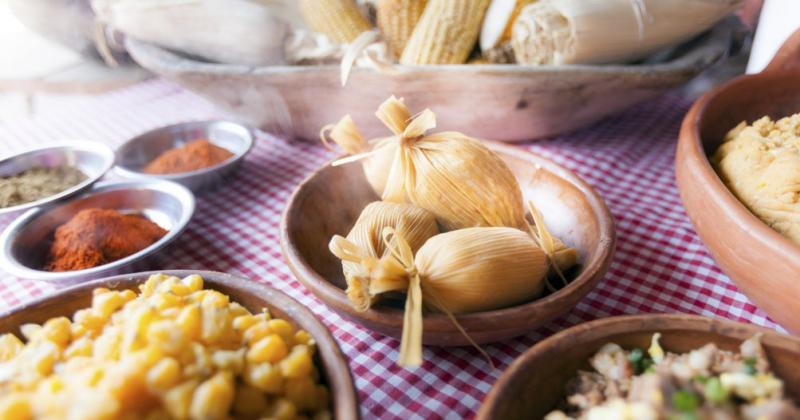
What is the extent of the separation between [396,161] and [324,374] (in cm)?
32

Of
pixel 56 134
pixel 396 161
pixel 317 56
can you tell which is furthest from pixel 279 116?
pixel 56 134

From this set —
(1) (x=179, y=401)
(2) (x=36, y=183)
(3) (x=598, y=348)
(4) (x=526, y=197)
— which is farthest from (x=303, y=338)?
(2) (x=36, y=183)

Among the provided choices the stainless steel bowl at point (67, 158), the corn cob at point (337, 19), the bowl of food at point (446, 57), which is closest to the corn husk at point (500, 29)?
the bowl of food at point (446, 57)

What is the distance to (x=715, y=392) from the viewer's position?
38 centimetres

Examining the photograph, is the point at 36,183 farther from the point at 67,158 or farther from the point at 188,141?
the point at 188,141

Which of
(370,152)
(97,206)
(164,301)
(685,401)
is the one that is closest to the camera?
(685,401)

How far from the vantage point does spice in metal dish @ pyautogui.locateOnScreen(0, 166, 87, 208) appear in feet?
2.84

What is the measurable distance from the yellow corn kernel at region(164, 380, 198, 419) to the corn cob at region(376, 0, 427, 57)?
0.88 m

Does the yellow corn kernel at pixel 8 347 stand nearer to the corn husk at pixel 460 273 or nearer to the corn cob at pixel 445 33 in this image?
the corn husk at pixel 460 273

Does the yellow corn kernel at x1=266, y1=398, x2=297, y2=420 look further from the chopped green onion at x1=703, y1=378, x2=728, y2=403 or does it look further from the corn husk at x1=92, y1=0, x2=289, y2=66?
the corn husk at x1=92, y1=0, x2=289, y2=66

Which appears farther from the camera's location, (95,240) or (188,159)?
(188,159)

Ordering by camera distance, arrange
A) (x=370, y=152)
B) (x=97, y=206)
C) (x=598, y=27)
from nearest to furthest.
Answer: (x=370, y=152), (x=97, y=206), (x=598, y=27)

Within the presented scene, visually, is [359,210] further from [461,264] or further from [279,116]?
[279,116]

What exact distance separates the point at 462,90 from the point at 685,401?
0.67 m
